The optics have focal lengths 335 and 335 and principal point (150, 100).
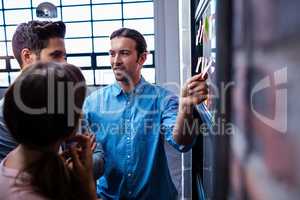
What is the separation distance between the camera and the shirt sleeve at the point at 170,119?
5.06 ft

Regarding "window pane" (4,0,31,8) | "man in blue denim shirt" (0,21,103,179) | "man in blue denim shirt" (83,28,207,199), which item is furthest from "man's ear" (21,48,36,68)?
"window pane" (4,0,31,8)

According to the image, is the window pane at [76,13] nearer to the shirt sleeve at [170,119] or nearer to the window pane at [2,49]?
the window pane at [2,49]

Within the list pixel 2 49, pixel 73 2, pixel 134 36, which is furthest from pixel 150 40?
pixel 134 36

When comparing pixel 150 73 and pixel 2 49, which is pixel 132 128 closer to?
pixel 150 73

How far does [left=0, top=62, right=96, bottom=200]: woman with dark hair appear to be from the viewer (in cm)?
69

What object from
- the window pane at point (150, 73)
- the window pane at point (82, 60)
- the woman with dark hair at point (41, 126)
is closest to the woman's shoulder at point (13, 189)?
the woman with dark hair at point (41, 126)

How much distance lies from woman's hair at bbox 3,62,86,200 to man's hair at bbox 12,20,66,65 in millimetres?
650

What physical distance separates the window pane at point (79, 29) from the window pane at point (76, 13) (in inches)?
3.8

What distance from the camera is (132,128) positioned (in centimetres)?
163

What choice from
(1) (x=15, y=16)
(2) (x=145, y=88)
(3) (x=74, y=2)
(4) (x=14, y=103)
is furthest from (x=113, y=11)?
(4) (x=14, y=103)

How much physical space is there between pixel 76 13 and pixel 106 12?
→ 509 millimetres

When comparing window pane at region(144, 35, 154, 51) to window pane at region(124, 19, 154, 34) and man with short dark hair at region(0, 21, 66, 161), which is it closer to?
window pane at region(124, 19, 154, 34)

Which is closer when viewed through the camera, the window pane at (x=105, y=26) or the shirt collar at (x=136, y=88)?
the shirt collar at (x=136, y=88)

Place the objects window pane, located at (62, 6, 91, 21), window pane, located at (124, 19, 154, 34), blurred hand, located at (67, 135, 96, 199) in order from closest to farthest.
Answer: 1. blurred hand, located at (67, 135, 96, 199)
2. window pane, located at (124, 19, 154, 34)
3. window pane, located at (62, 6, 91, 21)
